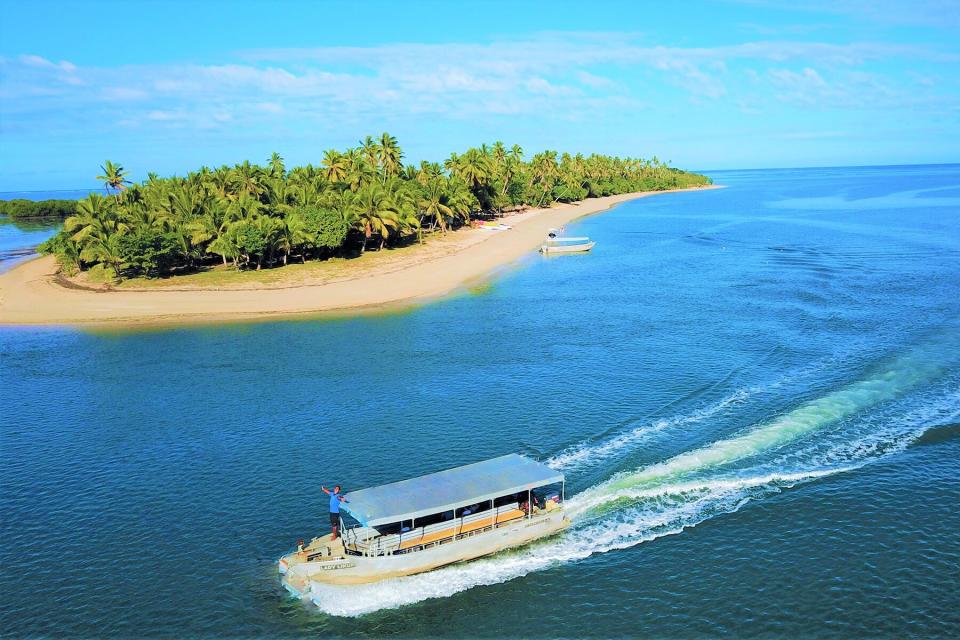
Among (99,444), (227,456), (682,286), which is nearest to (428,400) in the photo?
(227,456)

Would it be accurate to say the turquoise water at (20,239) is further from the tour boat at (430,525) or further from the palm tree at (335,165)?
the tour boat at (430,525)

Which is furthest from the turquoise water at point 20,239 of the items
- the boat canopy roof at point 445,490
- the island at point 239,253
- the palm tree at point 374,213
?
the boat canopy roof at point 445,490

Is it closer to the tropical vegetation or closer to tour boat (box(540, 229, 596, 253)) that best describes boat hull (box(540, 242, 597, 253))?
tour boat (box(540, 229, 596, 253))

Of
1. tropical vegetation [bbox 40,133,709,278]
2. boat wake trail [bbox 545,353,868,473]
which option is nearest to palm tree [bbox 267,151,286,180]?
tropical vegetation [bbox 40,133,709,278]

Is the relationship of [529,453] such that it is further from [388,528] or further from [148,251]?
[148,251]

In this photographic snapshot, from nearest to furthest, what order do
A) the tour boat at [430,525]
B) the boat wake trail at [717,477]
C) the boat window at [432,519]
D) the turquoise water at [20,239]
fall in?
1. the tour boat at [430,525]
2. the boat wake trail at [717,477]
3. the boat window at [432,519]
4. the turquoise water at [20,239]
